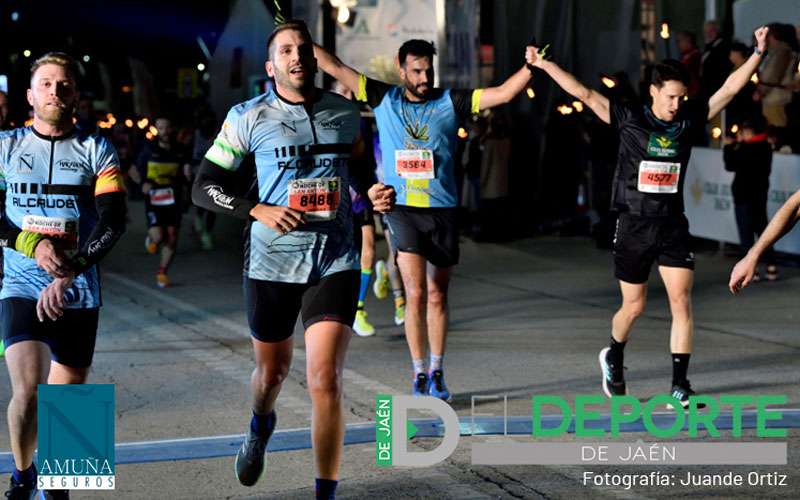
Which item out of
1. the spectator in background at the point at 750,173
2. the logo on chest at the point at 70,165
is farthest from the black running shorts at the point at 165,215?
the logo on chest at the point at 70,165

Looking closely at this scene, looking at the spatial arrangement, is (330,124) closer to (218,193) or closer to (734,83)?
(218,193)

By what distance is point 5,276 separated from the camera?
6633mm

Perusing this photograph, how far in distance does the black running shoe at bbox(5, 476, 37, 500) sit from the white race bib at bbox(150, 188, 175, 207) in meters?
10.8

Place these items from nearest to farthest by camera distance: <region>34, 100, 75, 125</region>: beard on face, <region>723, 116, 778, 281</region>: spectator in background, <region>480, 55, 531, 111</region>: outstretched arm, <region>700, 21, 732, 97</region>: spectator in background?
<region>34, 100, 75, 125</region>: beard on face → <region>480, 55, 531, 111</region>: outstretched arm → <region>723, 116, 778, 281</region>: spectator in background → <region>700, 21, 732, 97</region>: spectator in background

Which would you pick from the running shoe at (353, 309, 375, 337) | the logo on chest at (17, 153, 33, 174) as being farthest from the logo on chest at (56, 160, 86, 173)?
the running shoe at (353, 309, 375, 337)

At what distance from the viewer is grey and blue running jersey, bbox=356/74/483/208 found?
30.7 ft

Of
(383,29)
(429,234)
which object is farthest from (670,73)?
(383,29)

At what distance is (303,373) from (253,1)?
2445 cm

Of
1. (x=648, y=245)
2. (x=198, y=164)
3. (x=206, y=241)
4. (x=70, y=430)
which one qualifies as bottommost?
(x=206, y=241)

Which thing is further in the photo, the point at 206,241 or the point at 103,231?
the point at 206,241

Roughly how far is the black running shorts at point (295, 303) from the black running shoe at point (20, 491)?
3.79 feet

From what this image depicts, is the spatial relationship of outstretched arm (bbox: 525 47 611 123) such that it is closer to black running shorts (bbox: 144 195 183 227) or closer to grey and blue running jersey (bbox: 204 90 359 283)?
grey and blue running jersey (bbox: 204 90 359 283)

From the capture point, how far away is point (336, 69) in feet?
30.4

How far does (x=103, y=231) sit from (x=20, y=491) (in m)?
1.14
